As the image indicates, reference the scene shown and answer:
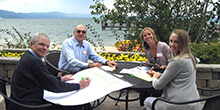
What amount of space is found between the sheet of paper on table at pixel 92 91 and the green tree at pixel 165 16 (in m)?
3.49

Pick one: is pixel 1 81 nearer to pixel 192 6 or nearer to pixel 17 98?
pixel 17 98

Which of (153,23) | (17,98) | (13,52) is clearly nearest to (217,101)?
(17,98)

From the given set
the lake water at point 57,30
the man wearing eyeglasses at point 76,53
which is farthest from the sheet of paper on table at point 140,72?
the lake water at point 57,30

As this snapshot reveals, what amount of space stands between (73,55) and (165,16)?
350cm

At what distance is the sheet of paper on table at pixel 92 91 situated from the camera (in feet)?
5.85

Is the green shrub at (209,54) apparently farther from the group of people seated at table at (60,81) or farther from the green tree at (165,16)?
the group of people seated at table at (60,81)

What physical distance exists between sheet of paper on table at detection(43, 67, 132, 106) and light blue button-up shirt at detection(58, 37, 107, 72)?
55cm

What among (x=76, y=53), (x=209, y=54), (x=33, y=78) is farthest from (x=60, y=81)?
(x=209, y=54)

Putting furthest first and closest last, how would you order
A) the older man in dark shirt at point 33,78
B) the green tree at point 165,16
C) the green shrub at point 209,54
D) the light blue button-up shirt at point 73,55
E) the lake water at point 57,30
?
the lake water at point 57,30 < the green tree at point 165,16 < the green shrub at point 209,54 < the light blue button-up shirt at point 73,55 < the older man in dark shirt at point 33,78

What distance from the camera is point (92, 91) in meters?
1.96

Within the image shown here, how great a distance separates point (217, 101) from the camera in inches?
63.9

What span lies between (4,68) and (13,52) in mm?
1425

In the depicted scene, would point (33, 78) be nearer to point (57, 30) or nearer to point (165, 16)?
point (165, 16)

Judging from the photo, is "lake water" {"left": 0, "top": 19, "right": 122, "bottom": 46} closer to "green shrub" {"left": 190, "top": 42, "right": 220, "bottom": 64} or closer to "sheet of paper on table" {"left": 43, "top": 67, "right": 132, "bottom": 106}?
"green shrub" {"left": 190, "top": 42, "right": 220, "bottom": 64}
